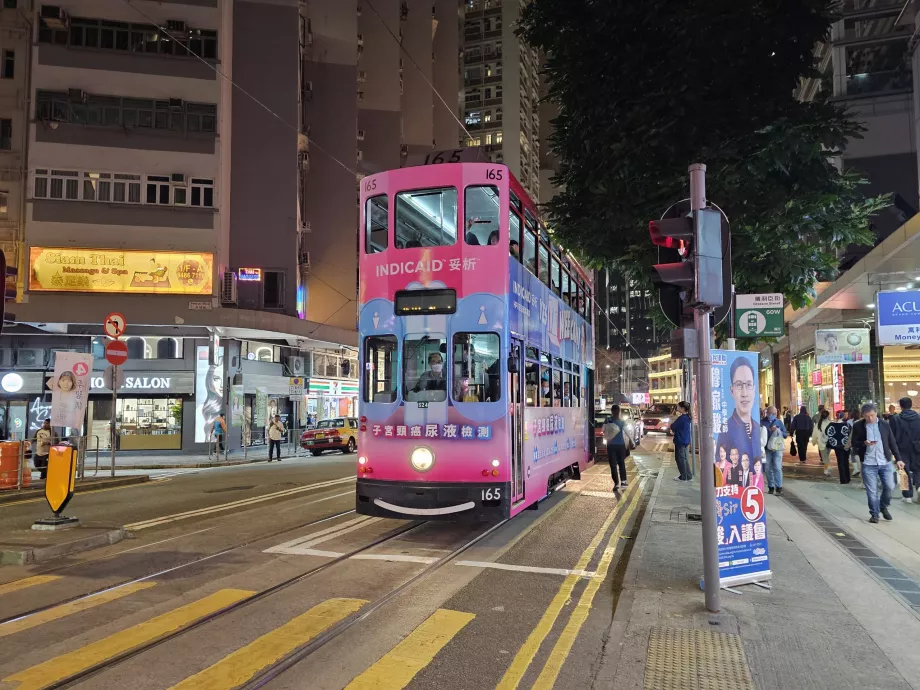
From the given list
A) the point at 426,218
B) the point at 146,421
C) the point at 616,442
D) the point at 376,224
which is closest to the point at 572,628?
the point at 426,218

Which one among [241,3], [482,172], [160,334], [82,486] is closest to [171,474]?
[82,486]

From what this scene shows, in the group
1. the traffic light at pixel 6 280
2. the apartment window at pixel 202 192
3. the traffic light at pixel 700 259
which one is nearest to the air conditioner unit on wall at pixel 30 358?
A: the apartment window at pixel 202 192

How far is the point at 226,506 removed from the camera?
41.1 feet

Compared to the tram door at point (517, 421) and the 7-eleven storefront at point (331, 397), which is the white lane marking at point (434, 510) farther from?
the 7-eleven storefront at point (331, 397)

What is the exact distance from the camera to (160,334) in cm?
2736

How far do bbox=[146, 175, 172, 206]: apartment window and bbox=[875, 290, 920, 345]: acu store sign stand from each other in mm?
23921

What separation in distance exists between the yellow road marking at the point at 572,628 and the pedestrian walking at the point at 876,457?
4.19m

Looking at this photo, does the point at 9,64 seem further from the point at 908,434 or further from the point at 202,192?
the point at 908,434

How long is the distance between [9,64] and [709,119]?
28208 mm

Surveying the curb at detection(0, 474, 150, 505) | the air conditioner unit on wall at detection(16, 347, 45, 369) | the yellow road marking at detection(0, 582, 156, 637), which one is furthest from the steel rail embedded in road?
the air conditioner unit on wall at detection(16, 347, 45, 369)

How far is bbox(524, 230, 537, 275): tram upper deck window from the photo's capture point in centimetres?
984

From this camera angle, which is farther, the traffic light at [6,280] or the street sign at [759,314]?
the street sign at [759,314]

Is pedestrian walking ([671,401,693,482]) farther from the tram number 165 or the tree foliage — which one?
the tram number 165

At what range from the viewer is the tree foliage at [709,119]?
9.46m
